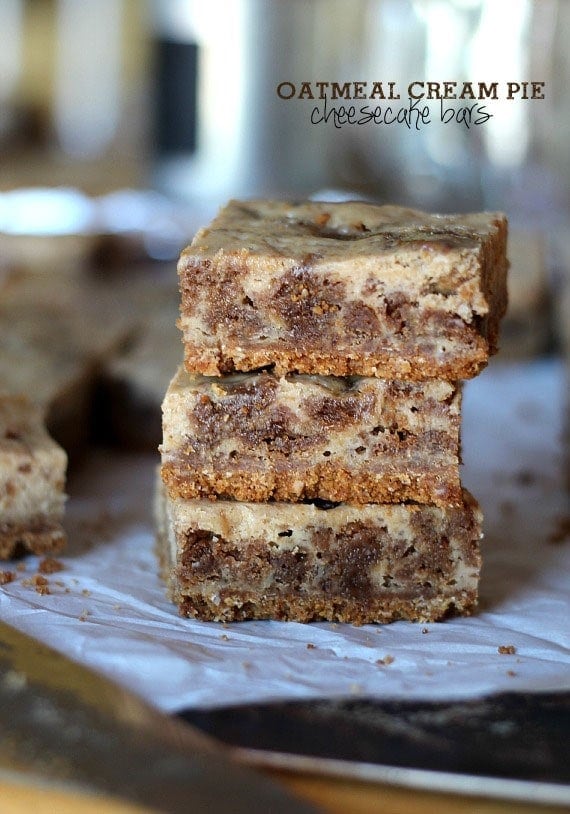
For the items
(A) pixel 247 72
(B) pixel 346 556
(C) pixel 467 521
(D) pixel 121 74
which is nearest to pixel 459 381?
(C) pixel 467 521

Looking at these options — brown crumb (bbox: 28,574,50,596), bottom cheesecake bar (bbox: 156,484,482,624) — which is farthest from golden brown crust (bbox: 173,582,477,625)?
brown crumb (bbox: 28,574,50,596)

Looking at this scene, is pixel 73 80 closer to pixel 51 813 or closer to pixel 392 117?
pixel 392 117

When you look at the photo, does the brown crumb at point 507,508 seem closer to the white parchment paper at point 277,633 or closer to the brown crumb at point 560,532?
the white parchment paper at point 277,633

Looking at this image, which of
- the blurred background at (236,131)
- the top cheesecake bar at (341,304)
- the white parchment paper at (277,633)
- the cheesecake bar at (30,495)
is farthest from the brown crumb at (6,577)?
the blurred background at (236,131)

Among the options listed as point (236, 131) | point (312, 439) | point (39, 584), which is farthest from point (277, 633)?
point (236, 131)

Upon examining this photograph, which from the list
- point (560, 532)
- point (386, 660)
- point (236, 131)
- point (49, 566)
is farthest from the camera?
point (236, 131)

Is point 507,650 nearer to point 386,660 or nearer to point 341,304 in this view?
point 386,660
